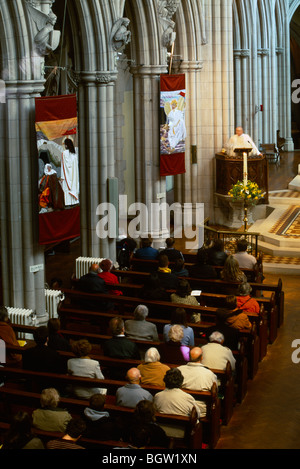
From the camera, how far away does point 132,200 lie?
69.8ft

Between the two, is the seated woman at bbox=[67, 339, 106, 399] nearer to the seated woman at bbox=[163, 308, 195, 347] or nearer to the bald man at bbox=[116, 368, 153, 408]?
the bald man at bbox=[116, 368, 153, 408]

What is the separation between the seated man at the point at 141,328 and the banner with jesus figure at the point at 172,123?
759cm

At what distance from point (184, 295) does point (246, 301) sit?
89cm

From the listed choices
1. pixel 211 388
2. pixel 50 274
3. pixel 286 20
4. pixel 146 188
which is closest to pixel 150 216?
pixel 146 188

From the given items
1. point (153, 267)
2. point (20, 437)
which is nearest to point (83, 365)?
point (20, 437)

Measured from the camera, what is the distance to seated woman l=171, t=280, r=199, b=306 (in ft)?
39.1

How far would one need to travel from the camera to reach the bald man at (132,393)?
862 centimetres

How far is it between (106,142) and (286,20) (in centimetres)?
2191

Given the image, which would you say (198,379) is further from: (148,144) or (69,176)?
(148,144)

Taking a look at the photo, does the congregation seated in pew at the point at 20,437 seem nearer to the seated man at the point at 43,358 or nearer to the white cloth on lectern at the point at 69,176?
the seated man at the point at 43,358

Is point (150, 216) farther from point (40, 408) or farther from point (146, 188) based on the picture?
point (40, 408)

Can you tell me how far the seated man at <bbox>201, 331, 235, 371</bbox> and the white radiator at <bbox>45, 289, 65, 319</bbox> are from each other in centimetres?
389

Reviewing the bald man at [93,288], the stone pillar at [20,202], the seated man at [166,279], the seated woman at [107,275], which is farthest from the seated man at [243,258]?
the stone pillar at [20,202]
